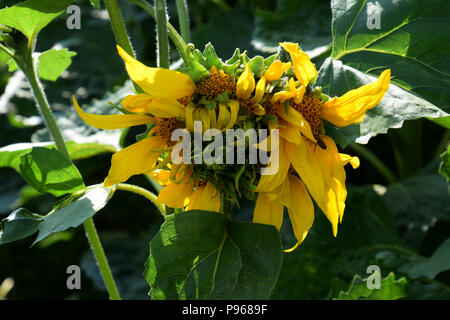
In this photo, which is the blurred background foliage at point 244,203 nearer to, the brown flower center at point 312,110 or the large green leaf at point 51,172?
the large green leaf at point 51,172

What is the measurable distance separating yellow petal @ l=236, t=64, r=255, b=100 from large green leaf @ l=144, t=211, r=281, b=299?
0.14 meters

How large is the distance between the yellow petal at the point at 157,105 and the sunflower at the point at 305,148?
0.30 feet

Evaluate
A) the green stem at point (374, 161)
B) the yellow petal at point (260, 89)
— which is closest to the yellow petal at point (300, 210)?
the yellow petal at point (260, 89)

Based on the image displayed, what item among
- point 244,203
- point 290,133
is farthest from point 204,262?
point 244,203

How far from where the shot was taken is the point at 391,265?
997mm

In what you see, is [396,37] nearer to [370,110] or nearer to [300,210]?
[370,110]

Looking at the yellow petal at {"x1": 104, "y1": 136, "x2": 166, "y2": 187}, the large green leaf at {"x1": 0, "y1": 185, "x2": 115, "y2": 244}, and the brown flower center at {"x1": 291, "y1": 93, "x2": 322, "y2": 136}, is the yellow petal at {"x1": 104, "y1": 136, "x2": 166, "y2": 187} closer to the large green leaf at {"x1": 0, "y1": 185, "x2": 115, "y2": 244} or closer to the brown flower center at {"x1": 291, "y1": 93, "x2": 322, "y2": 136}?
the large green leaf at {"x1": 0, "y1": 185, "x2": 115, "y2": 244}

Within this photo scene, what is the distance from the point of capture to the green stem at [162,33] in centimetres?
60

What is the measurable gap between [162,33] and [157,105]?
92mm

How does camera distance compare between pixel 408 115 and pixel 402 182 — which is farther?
pixel 402 182

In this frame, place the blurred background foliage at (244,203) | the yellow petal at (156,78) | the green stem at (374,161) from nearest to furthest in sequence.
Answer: the yellow petal at (156,78) < the blurred background foliage at (244,203) < the green stem at (374,161)

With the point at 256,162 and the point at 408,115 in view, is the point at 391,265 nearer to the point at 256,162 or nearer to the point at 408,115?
the point at 408,115
